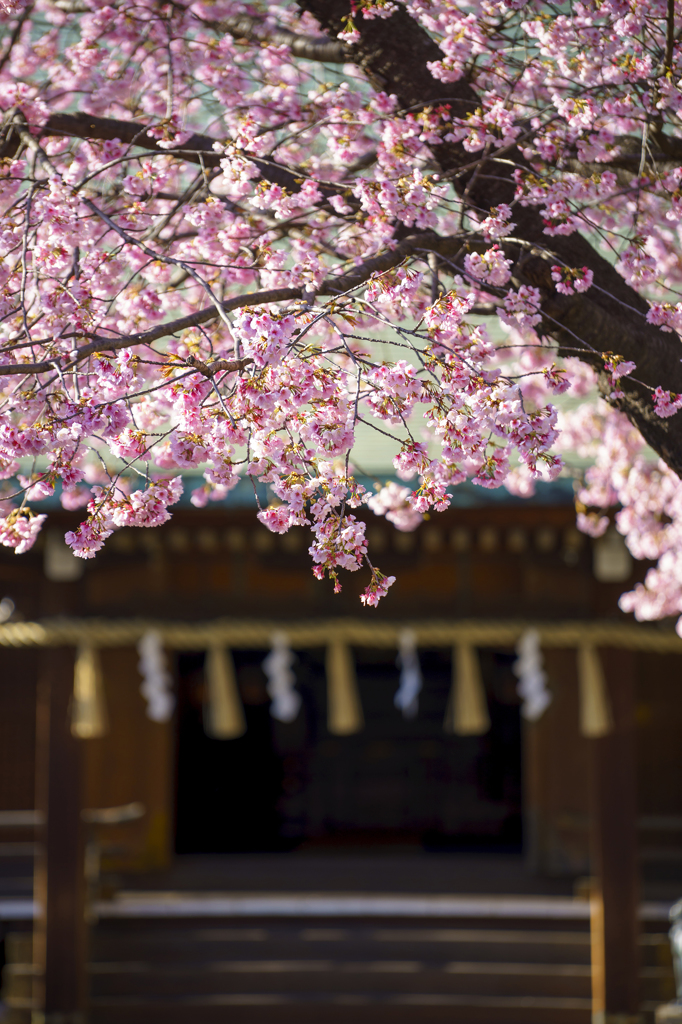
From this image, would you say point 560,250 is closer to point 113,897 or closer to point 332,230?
point 332,230

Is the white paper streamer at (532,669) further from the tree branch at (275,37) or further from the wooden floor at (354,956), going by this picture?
the tree branch at (275,37)

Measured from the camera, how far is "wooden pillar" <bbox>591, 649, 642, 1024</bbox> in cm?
617

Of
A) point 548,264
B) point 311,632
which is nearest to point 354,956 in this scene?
point 311,632

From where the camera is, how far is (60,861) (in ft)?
21.1

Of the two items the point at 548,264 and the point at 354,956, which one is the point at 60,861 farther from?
the point at 548,264

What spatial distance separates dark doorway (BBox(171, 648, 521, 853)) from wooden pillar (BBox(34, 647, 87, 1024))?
170 centimetres

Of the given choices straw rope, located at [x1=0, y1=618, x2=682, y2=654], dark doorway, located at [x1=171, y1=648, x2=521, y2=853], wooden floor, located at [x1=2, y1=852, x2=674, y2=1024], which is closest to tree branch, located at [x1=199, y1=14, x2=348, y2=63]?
straw rope, located at [x1=0, y1=618, x2=682, y2=654]

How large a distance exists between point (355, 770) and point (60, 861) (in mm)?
2942

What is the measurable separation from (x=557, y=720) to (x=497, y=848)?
125cm

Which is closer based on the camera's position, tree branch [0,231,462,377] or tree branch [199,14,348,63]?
tree branch [0,231,462,377]

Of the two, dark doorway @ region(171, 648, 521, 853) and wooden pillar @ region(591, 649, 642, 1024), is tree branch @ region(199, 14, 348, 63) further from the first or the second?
dark doorway @ region(171, 648, 521, 853)

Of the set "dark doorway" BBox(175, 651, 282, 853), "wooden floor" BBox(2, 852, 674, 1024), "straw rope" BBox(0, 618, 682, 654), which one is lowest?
"wooden floor" BBox(2, 852, 674, 1024)

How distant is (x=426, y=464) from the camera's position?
323 centimetres

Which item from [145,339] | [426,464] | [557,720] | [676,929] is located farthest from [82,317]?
→ [557,720]
